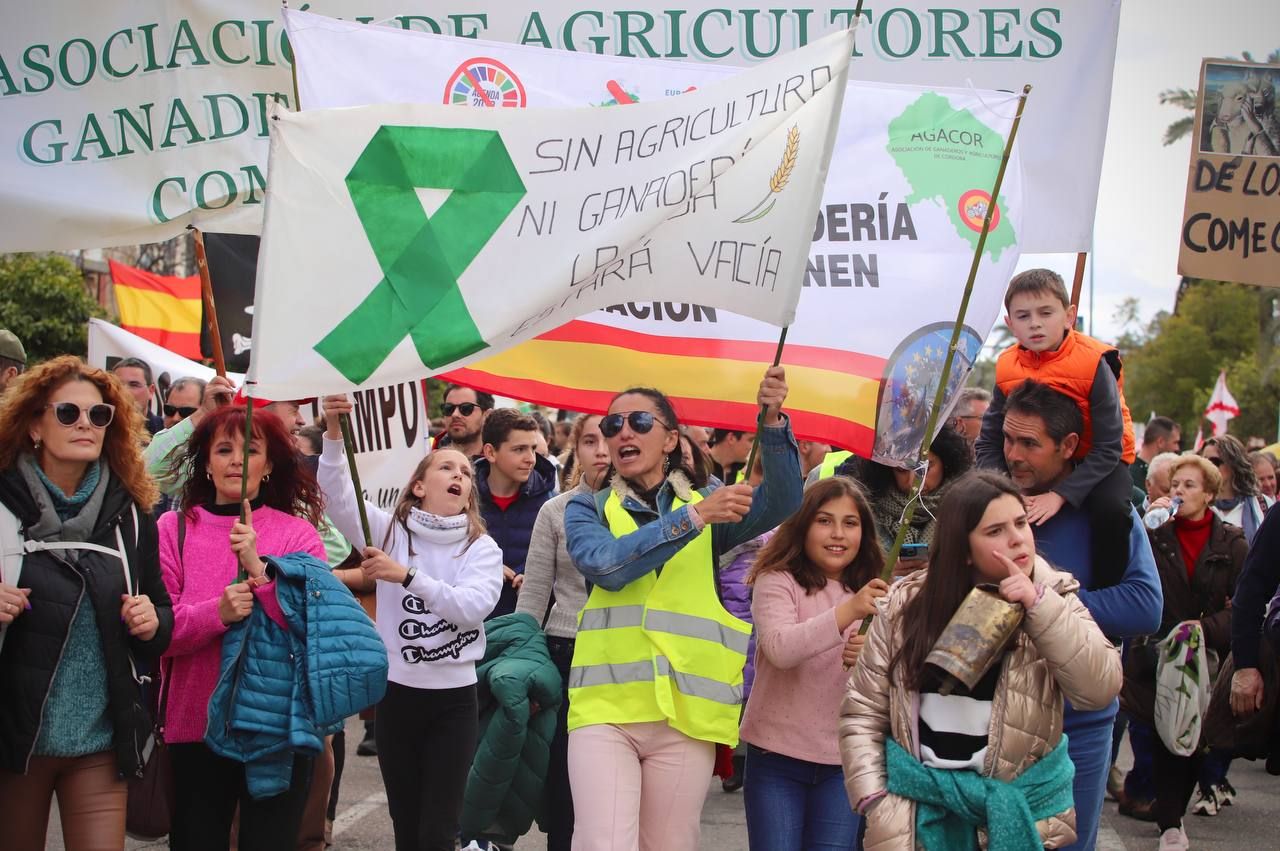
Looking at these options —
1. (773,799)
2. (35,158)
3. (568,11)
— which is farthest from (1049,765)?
(35,158)

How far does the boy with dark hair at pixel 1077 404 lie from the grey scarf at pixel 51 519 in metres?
3.00

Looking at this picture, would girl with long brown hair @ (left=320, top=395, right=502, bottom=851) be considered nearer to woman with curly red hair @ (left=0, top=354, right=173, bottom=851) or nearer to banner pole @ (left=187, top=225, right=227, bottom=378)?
banner pole @ (left=187, top=225, right=227, bottom=378)

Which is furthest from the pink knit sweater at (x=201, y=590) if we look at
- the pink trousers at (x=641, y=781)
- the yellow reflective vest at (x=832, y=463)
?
the yellow reflective vest at (x=832, y=463)

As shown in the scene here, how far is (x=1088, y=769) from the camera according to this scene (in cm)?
430

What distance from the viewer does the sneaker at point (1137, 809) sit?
7.74 m

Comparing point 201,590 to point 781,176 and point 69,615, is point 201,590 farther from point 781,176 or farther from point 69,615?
point 781,176

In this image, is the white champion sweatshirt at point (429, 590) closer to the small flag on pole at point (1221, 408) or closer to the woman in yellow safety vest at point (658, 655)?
the woman in yellow safety vest at point (658, 655)

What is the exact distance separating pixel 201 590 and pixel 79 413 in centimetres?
70

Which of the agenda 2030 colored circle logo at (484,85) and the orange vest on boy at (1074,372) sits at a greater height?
the agenda 2030 colored circle logo at (484,85)

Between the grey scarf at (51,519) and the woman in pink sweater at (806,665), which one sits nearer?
the grey scarf at (51,519)

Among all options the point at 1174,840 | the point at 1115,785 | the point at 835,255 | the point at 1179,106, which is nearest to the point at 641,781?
the point at 835,255

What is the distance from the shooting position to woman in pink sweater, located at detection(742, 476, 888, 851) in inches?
179

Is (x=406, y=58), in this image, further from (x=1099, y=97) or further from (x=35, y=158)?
(x=1099, y=97)

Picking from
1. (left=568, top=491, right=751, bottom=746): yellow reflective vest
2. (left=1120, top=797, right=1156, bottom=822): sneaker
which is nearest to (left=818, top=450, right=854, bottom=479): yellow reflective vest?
(left=568, top=491, right=751, bottom=746): yellow reflective vest
